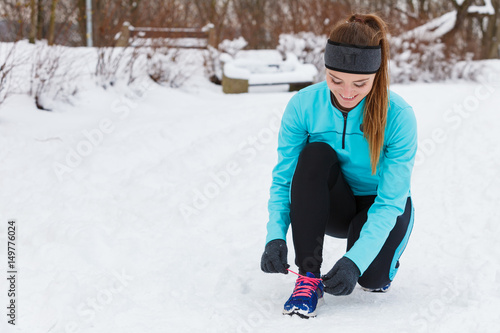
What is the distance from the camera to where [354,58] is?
190 cm

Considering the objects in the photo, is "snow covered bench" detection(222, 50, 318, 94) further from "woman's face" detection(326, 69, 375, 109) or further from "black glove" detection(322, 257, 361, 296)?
"black glove" detection(322, 257, 361, 296)

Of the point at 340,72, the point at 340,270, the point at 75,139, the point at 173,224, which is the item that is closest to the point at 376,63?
the point at 340,72

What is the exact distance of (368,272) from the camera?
2146 mm

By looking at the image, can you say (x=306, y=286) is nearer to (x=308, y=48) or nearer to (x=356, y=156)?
(x=356, y=156)

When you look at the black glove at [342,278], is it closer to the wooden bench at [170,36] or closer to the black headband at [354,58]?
the black headband at [354,58]

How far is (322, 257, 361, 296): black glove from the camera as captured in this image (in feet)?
6.23

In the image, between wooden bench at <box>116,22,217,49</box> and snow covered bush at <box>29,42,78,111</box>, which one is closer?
snow covered bush at <box>29,42,78,111</box>

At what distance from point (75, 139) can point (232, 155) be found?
125 cm

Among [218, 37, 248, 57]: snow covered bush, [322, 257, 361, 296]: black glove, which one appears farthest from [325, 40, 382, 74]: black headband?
[218, 37, 248, 57]: snow covered bush

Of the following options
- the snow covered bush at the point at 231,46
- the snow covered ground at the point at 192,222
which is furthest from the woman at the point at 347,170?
the snow covered bush at the point at 231,46

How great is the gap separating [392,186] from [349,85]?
1.30ft

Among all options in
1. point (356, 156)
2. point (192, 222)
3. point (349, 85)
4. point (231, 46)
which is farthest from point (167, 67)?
point (349, 85)

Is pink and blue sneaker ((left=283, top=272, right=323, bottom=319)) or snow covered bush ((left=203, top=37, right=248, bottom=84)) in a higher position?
snow covered bush ((left=203, top=37, right=248, bottom=84))

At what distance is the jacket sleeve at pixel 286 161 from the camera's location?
7.09ft
